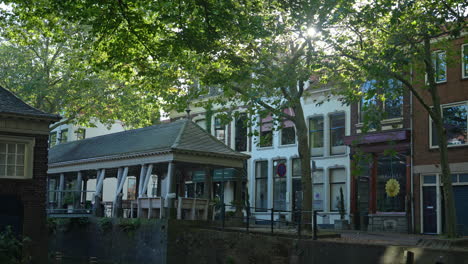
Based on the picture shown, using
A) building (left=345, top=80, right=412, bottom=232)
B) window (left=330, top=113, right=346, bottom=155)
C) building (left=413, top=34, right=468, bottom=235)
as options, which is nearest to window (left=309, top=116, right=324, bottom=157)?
window (left=330, top=113, right=346, bottom=155)

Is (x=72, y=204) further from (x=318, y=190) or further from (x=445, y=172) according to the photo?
(x=445, y=172)

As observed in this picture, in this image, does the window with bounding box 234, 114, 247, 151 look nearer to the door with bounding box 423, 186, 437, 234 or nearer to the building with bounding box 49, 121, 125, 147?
the door with bounding box 423, 186, 437, 234

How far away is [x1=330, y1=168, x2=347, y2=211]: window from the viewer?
33062mm

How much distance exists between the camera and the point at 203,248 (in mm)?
24297

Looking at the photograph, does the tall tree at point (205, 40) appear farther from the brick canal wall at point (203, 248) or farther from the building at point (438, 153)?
the building at point (438, 153)

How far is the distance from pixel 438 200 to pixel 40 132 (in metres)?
17.2

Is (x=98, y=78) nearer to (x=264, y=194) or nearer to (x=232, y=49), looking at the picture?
(x=264, y=194)

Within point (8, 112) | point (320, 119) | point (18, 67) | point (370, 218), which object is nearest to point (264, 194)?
point (320, 119)

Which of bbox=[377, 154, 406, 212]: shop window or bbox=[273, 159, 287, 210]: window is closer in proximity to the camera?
bbox=[377, 154, 406, 212]: shop window

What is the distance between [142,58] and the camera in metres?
21.5

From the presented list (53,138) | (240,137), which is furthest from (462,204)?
(53,138)

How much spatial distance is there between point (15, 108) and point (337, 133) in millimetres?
17405

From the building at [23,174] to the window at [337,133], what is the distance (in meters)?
16.0

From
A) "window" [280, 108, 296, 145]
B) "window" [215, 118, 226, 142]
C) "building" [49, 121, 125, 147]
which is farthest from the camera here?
"building" [49, 121, 125, 147]
